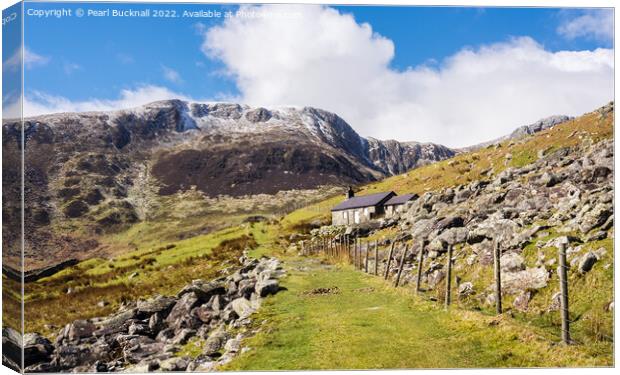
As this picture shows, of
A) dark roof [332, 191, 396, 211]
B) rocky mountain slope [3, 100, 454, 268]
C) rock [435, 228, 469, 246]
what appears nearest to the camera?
rock [435, 228, 469, 246]

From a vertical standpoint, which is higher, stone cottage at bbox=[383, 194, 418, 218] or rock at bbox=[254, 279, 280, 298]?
stone cottage at bbox=[383, 194, 418, 218]

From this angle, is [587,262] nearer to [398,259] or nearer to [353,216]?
[398,259]

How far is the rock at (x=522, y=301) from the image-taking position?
45.5 feet

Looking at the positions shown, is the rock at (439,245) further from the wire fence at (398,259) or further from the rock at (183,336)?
the rock at (183,336)

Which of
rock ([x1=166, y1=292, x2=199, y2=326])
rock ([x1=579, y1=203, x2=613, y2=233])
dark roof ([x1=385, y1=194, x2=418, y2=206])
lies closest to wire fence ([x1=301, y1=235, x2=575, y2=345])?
rock ([x1=579, y1=203, x2=613, y2=233])

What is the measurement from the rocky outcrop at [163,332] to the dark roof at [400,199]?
Result: 788 cm

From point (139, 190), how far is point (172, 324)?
327 feet

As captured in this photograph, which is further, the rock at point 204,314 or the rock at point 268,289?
the rock at point 268,289

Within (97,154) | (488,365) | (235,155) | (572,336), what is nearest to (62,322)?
(488,365)

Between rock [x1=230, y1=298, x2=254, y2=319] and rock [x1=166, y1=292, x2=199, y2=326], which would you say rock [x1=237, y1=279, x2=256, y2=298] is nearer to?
rock [x1=230, y1=298, x2=254, y2=319]

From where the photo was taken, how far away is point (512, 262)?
15352mm

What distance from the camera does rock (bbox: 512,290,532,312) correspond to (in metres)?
13.9

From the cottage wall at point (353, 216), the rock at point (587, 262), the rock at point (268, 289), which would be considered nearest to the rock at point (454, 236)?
the rock at point (587, 262)

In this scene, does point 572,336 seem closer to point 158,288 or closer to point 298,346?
point 298,346
